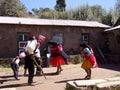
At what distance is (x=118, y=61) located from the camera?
18906 millimetres

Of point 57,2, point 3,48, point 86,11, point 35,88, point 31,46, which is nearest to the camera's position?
point 35,88

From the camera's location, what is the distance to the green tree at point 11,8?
4262 cm

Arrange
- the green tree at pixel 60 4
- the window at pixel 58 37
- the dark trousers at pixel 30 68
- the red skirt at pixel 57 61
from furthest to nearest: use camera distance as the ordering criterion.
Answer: the green tree at pixel 60 4 → the window at pixel 58 37 → the red skirt at pixel 57 61 → the dark trousers at pixel 30 68

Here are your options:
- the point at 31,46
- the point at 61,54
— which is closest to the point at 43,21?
the point at 61,54

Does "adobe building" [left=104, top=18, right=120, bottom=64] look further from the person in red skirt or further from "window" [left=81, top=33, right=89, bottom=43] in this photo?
the person in red skirt

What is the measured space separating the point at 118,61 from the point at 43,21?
18.5ft

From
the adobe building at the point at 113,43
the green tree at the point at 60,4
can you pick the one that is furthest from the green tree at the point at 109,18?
the green tree at the point at 60,4

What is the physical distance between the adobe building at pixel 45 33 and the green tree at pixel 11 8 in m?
23.0

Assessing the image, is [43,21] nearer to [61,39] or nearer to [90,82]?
[61,39]

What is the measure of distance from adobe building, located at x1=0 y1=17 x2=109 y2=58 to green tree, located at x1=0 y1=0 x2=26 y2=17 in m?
23.0

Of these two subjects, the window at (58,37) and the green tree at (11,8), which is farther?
the green tree at (11,8)

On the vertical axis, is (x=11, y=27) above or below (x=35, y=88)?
above

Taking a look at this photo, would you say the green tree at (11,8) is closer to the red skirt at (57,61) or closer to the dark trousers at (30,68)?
the red skirt at (57,61)

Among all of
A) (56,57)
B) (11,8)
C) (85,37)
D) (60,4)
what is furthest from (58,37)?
(60,4)
